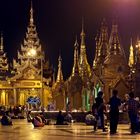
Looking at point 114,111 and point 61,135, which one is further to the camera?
point 114,111

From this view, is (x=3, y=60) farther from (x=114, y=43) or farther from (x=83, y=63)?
(x=114, y=43)

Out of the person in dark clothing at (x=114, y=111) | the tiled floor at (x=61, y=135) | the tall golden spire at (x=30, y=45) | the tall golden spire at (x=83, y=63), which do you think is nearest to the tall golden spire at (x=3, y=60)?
the tall golden spire at (x=30, y=45)

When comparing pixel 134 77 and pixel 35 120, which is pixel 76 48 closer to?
pixel 134 77

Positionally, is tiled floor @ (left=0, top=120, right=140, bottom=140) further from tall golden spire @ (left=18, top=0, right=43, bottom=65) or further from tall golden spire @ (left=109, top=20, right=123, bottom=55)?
tall golden spire @ (left=18, top=0, right=43, bottom=65)

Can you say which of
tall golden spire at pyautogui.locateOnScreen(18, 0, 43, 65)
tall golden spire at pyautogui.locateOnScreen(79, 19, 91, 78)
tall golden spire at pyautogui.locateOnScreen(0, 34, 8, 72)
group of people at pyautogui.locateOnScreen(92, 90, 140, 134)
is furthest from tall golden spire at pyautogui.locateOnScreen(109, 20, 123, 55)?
tall golden spire at pyautogui.locateOnScreen(0, 34, 8, 72)

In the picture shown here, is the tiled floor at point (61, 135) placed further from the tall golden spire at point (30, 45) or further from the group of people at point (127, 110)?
the tall golden spire at point (30, 45)

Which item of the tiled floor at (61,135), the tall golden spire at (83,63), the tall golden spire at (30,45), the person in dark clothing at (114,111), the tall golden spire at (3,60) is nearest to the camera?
the tiled floor at (61,135)

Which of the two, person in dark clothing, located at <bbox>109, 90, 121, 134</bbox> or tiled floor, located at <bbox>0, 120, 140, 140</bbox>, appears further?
person in dark clothing, located at <bbox>109, 90, 121, 134</bbox>

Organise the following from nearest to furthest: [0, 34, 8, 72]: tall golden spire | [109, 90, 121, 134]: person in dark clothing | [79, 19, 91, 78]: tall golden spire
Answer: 1. [109, 90, 121, 134]: person in dark clothing
2. [79, 19, 91, 78]: tall golden spire
3. [0, 34, 8, 72]: tall golden spire

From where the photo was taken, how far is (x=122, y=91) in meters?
49.3

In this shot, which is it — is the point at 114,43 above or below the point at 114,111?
above

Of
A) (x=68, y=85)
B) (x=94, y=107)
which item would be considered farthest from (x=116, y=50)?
(x=94, y=107)

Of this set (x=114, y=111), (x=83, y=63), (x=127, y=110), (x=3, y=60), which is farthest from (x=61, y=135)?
(x=3, y=60)

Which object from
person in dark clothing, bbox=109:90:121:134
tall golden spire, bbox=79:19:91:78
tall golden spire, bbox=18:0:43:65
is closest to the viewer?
person in dark clothing, bbox=109:90:121:134
